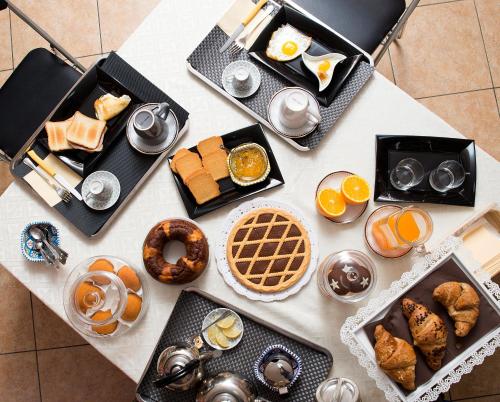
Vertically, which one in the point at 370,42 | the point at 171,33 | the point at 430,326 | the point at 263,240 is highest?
the point at 370,42

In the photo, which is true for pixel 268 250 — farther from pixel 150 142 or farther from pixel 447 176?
pixel 447 176

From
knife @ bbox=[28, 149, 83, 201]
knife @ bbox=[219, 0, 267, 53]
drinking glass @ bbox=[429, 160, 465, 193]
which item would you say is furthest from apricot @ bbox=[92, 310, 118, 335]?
drinking glass @ bbox=[429, 160, 465, 193]

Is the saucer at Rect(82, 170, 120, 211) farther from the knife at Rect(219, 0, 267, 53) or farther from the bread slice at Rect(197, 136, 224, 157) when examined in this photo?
the knife at Rect(219, 0, 267, 53)

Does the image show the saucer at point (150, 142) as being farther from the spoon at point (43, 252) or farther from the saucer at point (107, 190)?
the spoon at point (43, 252)

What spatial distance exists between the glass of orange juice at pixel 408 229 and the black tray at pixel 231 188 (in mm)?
339

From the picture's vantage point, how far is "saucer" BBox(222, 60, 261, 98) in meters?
1.47

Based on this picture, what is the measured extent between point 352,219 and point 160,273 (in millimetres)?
574

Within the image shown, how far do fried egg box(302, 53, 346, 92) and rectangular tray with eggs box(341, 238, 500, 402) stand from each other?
59 centimetres

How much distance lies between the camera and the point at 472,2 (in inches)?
91.6

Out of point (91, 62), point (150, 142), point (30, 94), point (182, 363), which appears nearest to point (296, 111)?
point (150, 142)

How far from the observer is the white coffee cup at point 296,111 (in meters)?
1.37

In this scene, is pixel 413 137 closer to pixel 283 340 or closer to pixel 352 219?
pixel 352 219

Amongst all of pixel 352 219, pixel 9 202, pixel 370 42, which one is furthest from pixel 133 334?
pixel 370 42

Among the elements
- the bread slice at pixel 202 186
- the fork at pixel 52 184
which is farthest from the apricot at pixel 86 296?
the bread slice at pixel 202 186
